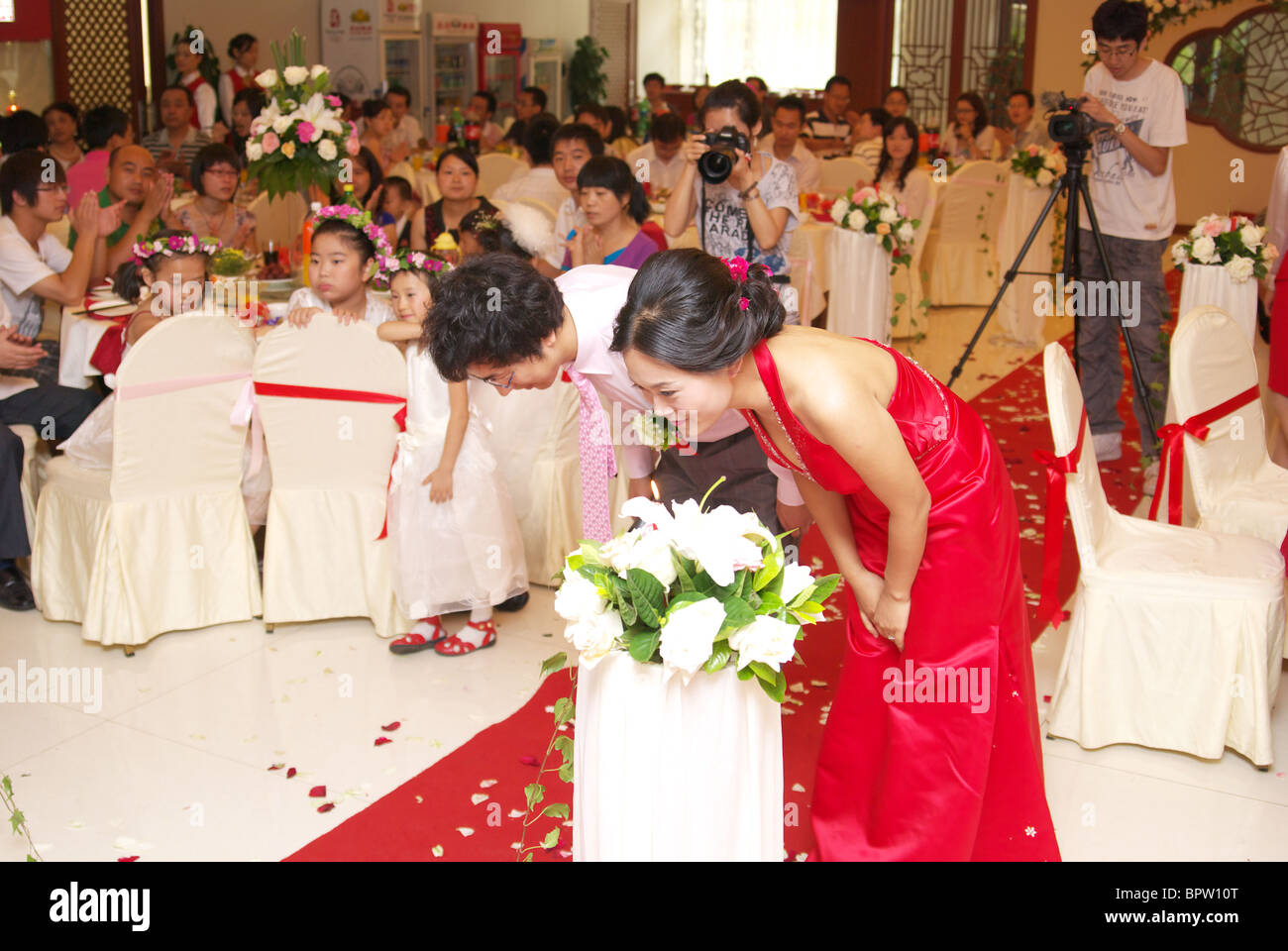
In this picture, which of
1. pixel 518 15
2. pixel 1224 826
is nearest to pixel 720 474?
pixel 1224 826

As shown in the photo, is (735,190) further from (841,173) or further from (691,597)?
(841,173)

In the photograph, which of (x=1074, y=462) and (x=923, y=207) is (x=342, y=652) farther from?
(x=923, y=207)

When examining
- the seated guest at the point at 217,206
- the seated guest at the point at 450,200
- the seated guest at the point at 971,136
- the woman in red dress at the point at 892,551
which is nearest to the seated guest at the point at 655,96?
the seated guest at the point at 971,136

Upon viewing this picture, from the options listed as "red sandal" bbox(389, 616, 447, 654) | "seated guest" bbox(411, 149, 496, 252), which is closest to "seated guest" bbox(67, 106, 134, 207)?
"seated guest" bbox(411, 149, 496, 252)

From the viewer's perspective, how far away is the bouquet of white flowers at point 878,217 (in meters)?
6.36

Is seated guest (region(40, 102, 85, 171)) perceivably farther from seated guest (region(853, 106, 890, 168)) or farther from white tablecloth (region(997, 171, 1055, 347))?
white tablecloth (region(997, 171, 1055, 347))

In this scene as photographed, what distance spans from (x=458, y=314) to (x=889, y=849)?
1218 millimetres

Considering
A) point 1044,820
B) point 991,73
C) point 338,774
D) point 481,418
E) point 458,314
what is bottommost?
point 338,774

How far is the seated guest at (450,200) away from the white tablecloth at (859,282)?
7.11ft

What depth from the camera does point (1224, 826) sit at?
2613 millimetres

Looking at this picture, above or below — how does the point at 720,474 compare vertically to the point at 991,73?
below

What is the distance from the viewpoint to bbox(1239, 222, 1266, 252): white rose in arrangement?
4.33 meters

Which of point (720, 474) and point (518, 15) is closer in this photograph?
point (720, 474)

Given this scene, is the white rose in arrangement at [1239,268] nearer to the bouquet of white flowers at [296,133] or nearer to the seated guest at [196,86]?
the bouquet of white flowers at [296,133]
